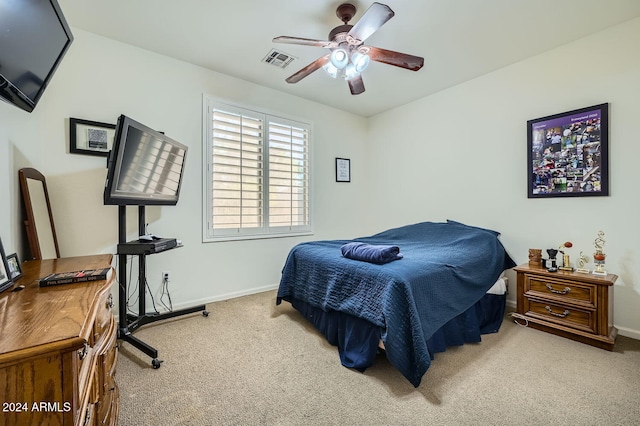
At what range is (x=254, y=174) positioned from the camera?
341cm

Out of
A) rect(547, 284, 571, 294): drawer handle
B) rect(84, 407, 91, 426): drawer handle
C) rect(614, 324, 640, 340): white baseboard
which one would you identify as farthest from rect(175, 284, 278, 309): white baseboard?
rect(614, 324, 640, 340): white baseboard

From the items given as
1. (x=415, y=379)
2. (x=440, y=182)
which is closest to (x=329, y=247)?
(x=415, y=379)

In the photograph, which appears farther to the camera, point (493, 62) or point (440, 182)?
point (440, 182)

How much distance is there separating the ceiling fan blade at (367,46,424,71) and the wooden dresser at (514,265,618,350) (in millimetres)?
2044

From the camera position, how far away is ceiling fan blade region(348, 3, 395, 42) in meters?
1.66

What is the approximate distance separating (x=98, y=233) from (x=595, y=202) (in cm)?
445

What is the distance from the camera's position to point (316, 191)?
402 centimetres

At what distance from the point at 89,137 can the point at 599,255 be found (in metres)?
4.45

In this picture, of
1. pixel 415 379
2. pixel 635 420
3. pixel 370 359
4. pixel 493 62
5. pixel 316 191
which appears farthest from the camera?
pixel 316 191

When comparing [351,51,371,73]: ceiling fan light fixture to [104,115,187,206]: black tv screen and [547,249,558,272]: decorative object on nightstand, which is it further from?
[547,249,558,272]: decorative object on nightstand

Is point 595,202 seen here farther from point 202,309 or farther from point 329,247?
point 202,309

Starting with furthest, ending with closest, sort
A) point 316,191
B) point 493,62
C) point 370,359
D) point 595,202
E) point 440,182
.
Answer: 1. point 316,191
2. point 440,182
3. point 493,62
4. point 595,202
5. point 370,359

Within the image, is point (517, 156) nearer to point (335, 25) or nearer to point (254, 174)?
point (335, 25)

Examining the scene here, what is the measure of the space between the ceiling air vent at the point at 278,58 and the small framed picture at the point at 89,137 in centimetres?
160
